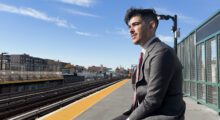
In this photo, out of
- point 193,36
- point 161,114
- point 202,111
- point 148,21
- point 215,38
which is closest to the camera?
point 161,114

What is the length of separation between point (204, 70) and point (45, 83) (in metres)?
43.6

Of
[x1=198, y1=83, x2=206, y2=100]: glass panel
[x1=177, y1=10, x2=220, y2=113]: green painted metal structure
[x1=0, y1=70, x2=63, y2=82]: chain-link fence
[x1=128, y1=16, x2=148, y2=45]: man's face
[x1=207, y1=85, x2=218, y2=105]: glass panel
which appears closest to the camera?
[x1=128, y1=16, x2=148, y2=45]: man's face

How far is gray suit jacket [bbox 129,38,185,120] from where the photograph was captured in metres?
2.45

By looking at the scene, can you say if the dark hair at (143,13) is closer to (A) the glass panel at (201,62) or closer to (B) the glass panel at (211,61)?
(B) the glass panel at (211,61)

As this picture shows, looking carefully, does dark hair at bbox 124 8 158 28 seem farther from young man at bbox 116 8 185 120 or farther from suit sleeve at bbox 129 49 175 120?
suit sleeve at bbox 129 49 175 120

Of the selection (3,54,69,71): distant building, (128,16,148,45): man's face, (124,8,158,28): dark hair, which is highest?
(3,54,69,71): distant building

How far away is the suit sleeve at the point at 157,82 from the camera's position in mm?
2441

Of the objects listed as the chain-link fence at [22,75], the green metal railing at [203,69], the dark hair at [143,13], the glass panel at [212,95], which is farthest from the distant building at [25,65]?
the dark hair at [143,13]

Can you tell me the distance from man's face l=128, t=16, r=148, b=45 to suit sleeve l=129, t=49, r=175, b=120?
0.27m

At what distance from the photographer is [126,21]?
2846 millimetres

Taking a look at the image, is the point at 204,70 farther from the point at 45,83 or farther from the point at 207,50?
the point at 45,83

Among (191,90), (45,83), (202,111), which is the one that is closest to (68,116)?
(202,111)

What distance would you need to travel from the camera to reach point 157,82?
245cm

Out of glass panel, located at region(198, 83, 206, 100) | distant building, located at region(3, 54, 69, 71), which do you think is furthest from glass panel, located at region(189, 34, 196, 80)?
distant building, located at region(3, 54, 69, 71)
